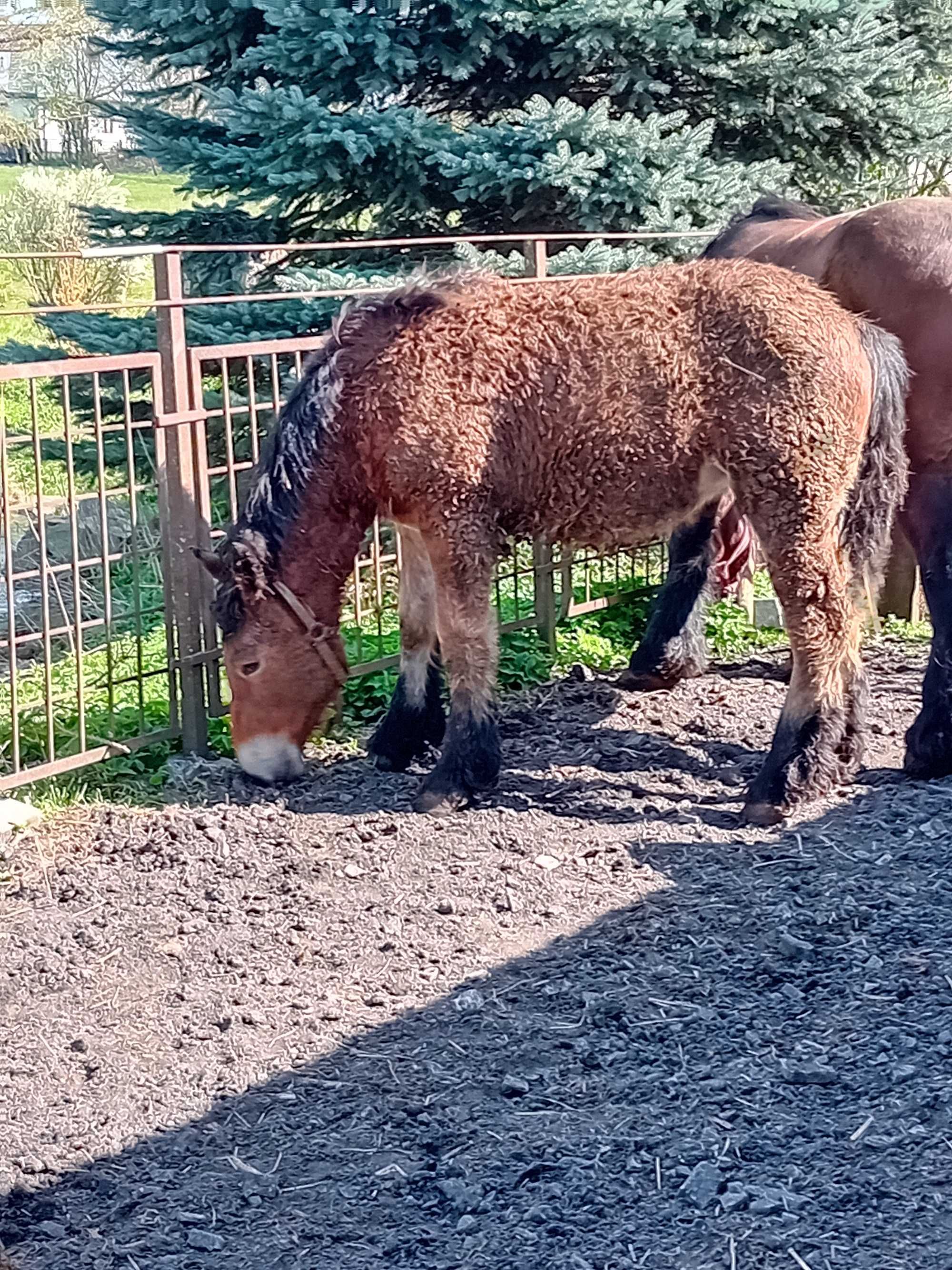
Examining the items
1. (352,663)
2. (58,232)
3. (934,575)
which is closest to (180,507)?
(352,663)

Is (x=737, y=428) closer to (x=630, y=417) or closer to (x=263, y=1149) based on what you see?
(x=630, y=417)

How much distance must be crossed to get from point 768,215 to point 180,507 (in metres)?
3.35

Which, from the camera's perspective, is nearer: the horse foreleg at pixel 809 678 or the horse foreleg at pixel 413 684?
the horse foreleg at pixel 809 678

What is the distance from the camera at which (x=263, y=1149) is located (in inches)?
131

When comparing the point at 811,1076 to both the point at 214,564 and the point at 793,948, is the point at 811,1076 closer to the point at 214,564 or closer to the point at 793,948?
the point at 793,948

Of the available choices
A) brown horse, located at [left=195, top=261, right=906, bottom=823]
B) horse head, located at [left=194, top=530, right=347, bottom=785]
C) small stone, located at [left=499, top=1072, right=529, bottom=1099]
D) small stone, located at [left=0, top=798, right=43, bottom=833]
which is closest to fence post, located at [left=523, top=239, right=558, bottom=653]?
brown horse, located at [left=195, top=261, right=906, bottom=823]

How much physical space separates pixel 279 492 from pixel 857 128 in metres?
5.66

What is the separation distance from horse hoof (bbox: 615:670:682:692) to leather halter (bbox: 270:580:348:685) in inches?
73.5

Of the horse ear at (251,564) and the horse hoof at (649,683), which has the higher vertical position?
the horse ear at (251,564)

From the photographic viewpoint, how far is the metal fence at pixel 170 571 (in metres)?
5.59

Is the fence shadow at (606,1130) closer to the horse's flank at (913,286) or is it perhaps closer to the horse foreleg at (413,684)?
the horse foreleg at (413,684)

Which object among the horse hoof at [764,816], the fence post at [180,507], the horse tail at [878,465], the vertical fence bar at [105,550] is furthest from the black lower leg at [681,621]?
the vertical fence bar at [105,550]

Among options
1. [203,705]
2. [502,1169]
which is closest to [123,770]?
[203,705]

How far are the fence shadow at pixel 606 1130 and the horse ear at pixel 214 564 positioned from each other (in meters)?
2.05
